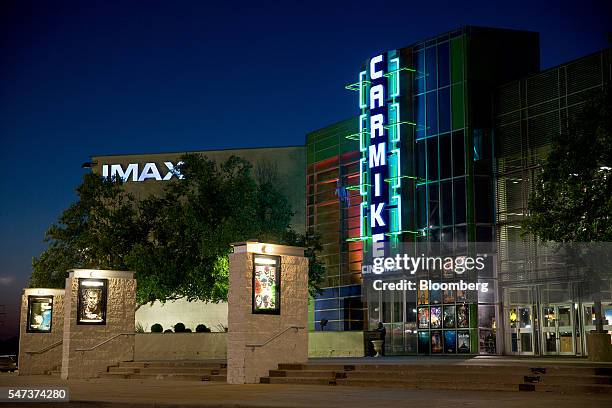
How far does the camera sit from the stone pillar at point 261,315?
26.6 metres

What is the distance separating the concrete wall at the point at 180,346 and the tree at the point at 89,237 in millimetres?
3884

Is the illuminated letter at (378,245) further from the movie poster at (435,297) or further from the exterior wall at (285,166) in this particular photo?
the exterior wall at (285,166)

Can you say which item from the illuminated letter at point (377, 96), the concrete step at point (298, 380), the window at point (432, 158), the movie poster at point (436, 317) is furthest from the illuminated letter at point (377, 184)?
the concrete step at point (298, 380)

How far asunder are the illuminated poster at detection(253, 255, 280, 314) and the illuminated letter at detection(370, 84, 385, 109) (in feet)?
73.8

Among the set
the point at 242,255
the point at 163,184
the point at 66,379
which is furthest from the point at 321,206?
the point at 242,255

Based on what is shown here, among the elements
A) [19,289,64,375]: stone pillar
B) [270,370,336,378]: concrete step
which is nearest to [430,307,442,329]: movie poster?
[19,289,64,375]: stone pillar

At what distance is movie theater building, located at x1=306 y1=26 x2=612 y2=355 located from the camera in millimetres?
41312

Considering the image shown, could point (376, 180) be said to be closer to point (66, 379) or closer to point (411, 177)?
point (411, 177)

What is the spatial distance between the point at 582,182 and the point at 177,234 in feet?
72.0

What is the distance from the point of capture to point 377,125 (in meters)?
48.2

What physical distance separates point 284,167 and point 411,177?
1818 cm

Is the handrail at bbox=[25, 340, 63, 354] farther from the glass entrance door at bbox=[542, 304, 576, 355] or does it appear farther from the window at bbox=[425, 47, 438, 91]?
the window at bbox=[425, 47, 438, 91]

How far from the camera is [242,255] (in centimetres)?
2677

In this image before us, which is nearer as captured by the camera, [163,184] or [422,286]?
[422,286]
